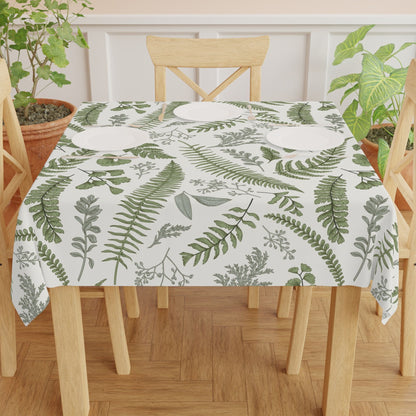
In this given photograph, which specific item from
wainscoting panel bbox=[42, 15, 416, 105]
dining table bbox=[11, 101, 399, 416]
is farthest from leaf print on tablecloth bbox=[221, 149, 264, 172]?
wainscoting panel bbox=[42, 15, 416, 105]

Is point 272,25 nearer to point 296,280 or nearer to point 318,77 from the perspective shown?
point 318,77

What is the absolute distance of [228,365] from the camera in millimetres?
1954

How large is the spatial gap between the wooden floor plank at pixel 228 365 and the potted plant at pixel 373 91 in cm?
92

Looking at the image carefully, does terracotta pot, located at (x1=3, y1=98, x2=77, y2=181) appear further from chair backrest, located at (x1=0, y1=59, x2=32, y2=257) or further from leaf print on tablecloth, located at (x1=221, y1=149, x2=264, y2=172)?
leaf print on tablecloth, located at (x1=221, y1=149, x2=264, y2=172)

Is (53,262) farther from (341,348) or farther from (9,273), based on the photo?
(341,348)

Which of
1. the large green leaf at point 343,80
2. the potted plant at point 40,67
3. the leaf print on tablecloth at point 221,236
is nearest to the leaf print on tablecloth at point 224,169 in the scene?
the leaf print on tablecloth at point 221,236

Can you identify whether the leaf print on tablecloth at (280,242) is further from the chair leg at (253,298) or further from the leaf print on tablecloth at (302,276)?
the chair leg at (253,298)

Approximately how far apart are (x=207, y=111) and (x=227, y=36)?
120 centimetres

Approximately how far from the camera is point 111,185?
1445 millimetres

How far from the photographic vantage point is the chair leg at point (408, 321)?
5.79 ft

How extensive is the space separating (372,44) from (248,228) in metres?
2.01

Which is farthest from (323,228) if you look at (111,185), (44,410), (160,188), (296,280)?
(44,410)

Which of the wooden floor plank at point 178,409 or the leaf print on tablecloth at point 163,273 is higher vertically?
the leaf print on tablecloth at point 163,273

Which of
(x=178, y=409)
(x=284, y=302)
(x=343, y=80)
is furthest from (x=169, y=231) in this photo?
(x=343, y=80)
